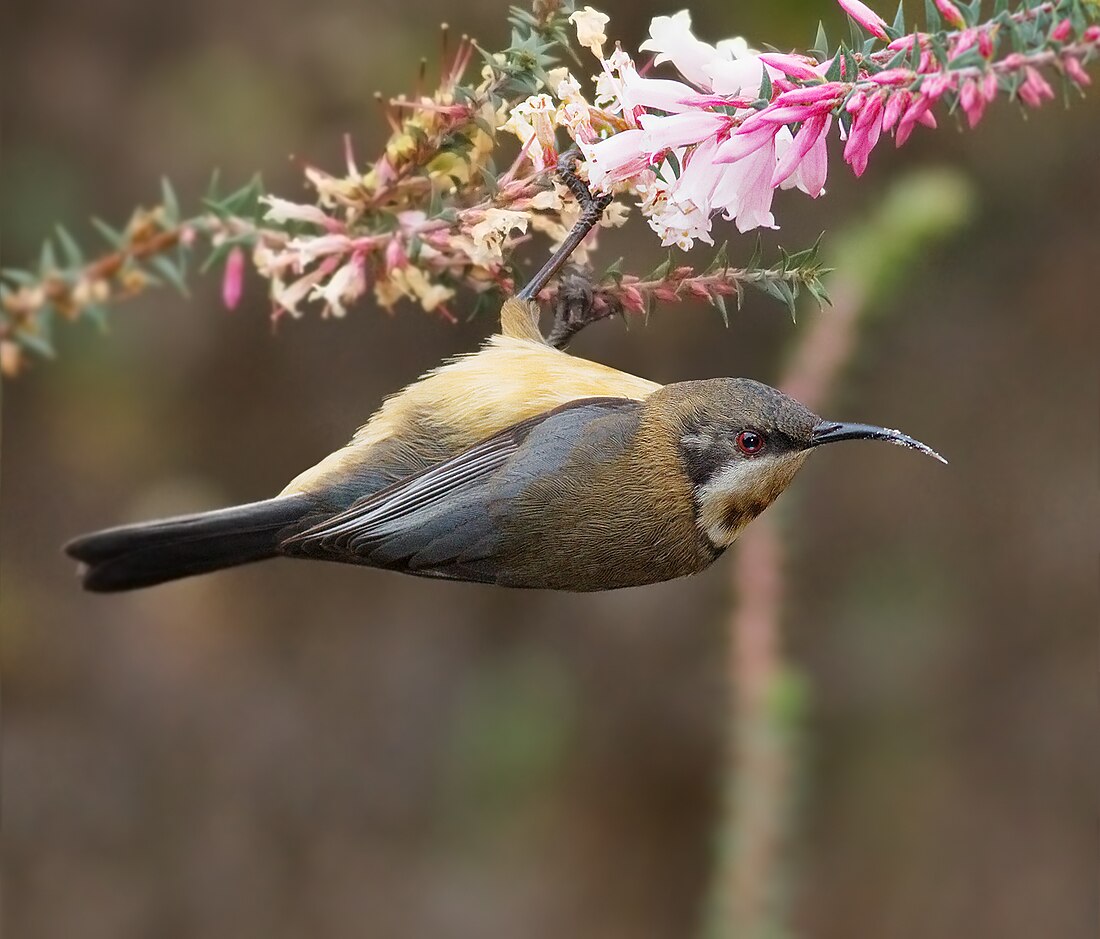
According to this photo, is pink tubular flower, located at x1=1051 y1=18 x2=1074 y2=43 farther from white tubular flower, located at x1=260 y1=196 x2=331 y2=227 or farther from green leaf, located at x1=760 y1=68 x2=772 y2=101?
white tubular flower, located at x1=260 y1=196 x2=331 y2=227

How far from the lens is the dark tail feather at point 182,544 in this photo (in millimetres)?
2574

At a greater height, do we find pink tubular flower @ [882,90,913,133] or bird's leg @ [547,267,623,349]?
pink tubular flower @ [882,90,913,133]

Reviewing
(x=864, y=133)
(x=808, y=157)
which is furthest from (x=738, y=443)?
(x=864, y=133)

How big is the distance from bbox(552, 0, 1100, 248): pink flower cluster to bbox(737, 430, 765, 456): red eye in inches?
16.8

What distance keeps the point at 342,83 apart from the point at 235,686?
2644mm

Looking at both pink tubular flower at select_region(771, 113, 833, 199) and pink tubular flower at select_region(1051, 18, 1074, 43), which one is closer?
pink tubular flower at select_region(1051, 18, 1074, 43)

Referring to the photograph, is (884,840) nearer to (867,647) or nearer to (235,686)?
(867,647)

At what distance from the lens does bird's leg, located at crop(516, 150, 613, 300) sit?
229cm

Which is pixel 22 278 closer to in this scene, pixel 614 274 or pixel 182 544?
pixel 614 274

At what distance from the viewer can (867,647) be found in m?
6.29

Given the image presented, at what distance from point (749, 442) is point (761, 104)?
0.74 m

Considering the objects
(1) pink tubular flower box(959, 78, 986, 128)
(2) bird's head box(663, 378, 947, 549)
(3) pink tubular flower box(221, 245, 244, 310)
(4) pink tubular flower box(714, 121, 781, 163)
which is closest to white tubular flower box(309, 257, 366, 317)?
(3) pink tubular flower box(221, 245, 244, 310)

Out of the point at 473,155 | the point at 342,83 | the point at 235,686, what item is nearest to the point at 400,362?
the point at 342,83

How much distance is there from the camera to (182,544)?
2643 millimetres
